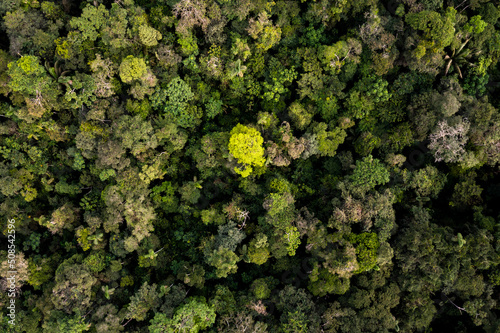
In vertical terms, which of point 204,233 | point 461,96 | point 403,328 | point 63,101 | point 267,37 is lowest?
point 403,328

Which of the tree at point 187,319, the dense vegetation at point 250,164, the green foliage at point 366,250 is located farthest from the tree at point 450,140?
the tree at point 187,319

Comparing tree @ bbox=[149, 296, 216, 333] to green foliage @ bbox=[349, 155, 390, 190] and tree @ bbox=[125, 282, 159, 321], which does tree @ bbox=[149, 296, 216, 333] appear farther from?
green foliage @ bbox=[349, 155, 390, 190]

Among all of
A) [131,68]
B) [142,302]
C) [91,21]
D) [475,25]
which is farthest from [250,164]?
[475,25]

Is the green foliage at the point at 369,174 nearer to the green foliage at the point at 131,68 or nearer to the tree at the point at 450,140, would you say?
the tree at the point at 450,140

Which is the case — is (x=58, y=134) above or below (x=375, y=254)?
above

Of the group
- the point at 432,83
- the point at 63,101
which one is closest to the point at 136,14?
the point at 63,101

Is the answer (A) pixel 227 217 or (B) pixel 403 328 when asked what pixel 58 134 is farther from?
(B) pixel 403 328
